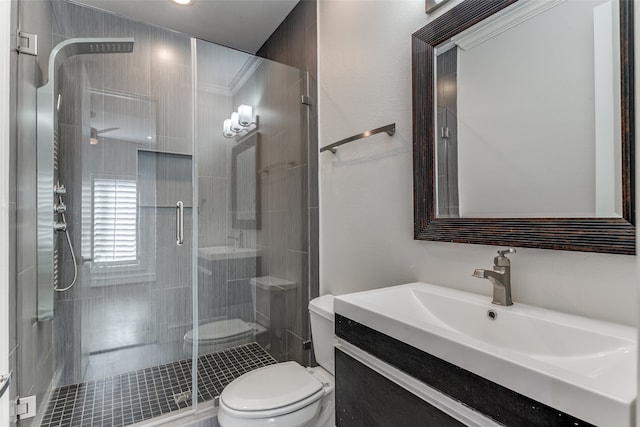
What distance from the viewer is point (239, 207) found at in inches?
74.0

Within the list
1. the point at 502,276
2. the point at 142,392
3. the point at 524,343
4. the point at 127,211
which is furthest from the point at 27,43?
the point at 524,343

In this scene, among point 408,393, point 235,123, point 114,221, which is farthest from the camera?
point 235,123

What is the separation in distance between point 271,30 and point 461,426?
2.75 meters

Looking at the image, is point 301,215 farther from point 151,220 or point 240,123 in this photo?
point 151,220

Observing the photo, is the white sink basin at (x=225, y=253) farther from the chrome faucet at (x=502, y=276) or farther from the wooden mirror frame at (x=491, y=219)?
the chrome faucet at (x=502, y=276)

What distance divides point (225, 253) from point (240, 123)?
30.5 inches

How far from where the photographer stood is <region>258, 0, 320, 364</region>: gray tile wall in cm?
202

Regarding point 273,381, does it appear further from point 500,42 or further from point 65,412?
point 500,42

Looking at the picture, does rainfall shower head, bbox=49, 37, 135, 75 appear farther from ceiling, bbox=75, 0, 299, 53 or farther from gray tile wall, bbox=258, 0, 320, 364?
gray tile wall, bbox=258, 0, 320, 364

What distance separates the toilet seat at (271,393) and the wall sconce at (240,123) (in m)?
1.30

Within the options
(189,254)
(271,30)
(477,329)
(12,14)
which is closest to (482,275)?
(477,329)

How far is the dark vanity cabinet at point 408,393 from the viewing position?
0.59 metres

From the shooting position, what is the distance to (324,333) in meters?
1.55

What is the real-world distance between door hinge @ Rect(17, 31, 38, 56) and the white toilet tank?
5.52 ft
